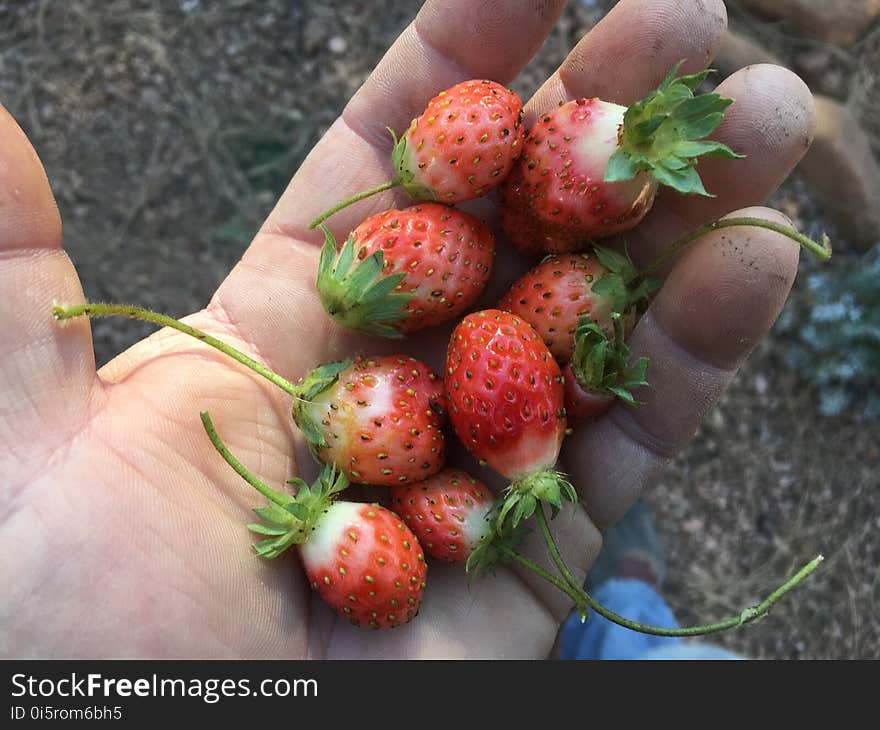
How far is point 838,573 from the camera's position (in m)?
2.71

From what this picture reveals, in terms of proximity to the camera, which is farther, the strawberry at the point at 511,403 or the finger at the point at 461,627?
the finger at the point at 461,627

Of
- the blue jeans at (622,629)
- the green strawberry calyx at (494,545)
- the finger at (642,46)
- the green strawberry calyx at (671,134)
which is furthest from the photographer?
A: the blue jeans at (622,629)

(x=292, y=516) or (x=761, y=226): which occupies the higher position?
(x=761, y=226)

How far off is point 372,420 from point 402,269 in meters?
0.28

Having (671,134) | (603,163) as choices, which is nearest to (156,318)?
(603,163)

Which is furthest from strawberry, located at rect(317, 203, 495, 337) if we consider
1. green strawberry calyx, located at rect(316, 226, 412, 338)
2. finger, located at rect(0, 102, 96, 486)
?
finger, located at rect(0, 102, 96, 486)

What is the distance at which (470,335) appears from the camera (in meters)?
1.52

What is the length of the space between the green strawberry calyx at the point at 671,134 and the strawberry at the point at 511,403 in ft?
1.07

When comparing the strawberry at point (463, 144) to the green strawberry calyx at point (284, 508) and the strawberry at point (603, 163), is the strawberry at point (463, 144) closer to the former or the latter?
the strawberry at point (603, 163)

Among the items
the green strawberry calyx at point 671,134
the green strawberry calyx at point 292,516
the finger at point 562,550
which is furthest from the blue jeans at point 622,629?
the green strawberry calyx at point 671,134

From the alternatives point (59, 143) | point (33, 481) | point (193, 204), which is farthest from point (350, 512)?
point (59, 143)

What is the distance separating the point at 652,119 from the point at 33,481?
116 centimetres

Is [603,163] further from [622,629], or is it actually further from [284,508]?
[622,629]

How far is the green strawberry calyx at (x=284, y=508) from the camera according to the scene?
1465 mm
